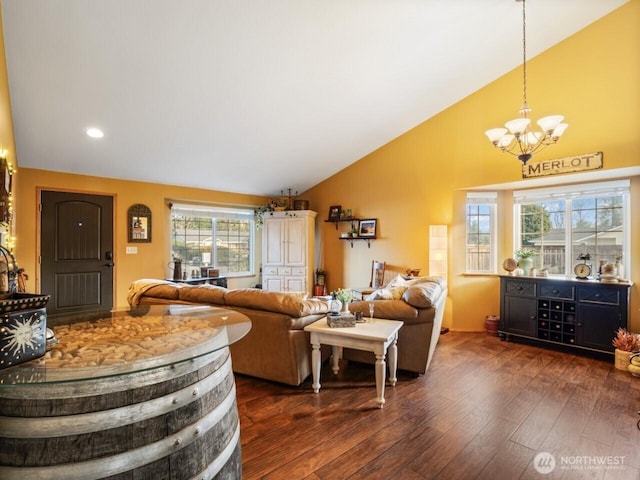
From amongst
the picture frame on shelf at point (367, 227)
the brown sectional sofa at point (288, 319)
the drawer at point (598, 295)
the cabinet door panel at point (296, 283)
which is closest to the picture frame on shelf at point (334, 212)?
the picture frame on shelf at point (367, 227)

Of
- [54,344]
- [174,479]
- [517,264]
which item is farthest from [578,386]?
[54,344]

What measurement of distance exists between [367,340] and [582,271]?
3.16 m

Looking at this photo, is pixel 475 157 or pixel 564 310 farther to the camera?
pixel 475 157

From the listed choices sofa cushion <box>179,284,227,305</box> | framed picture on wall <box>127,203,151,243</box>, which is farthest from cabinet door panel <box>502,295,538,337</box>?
→ framed picture on wall <box>127,203,151,243</box>

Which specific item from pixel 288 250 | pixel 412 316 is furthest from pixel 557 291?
pixel 288 250

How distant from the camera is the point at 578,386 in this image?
290 centimetres

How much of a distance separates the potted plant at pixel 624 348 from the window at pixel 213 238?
18.2ft

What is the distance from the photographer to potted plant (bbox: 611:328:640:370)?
328 centimetres

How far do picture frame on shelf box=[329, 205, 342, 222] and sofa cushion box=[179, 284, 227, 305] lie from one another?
3.53m

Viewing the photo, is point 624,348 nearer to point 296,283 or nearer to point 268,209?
point 296,283

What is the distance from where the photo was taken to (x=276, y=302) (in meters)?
2.73

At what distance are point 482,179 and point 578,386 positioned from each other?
275 centimetres

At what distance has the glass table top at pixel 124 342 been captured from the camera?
96 centimetres

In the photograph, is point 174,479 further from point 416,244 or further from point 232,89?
point 416,244
